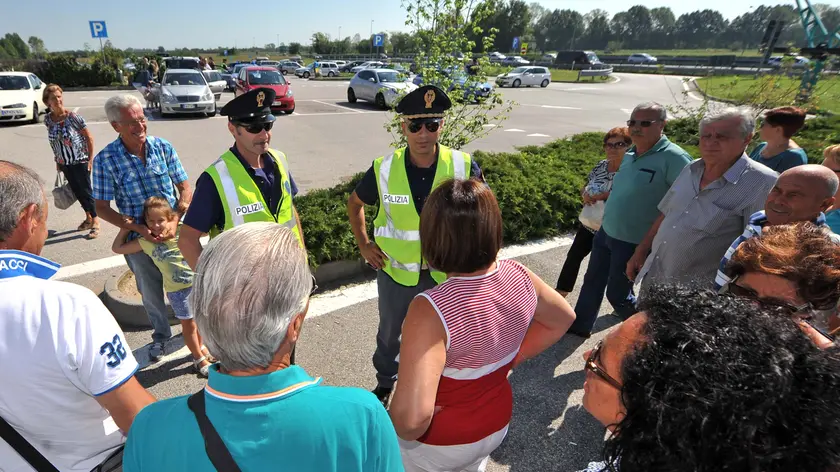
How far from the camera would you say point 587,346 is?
380cm

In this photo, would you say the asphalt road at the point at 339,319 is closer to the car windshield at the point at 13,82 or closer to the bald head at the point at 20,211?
the car windshield at the point at 13,82

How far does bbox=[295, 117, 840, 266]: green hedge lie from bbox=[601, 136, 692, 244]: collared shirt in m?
2.22

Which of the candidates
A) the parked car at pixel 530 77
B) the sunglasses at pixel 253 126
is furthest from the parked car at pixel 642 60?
the sunglasses at pixel 253 126

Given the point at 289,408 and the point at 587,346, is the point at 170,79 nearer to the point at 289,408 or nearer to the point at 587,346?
the point at 587,346

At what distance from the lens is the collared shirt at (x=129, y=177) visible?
313cm

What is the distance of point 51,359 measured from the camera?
1.25m

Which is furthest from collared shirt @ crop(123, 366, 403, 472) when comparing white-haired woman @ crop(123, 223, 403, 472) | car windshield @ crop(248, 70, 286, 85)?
car windshield @ crop(248, 70, 286, 85)

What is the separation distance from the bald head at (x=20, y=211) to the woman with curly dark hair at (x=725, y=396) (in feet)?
6.16

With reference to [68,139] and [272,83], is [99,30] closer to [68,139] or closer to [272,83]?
[272,83]

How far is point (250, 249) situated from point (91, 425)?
0.96 meters

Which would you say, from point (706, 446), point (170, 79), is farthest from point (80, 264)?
point (170, 79)

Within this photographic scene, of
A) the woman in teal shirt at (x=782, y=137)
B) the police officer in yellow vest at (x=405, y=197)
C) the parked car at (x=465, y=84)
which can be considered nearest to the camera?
the police officer in yellow vest at (x=405, y=197)

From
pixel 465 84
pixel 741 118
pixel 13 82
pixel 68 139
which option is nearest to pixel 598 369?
pixel 741 118

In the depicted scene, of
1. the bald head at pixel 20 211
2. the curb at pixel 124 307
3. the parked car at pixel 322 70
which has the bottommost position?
the curb at pixel 124 307
